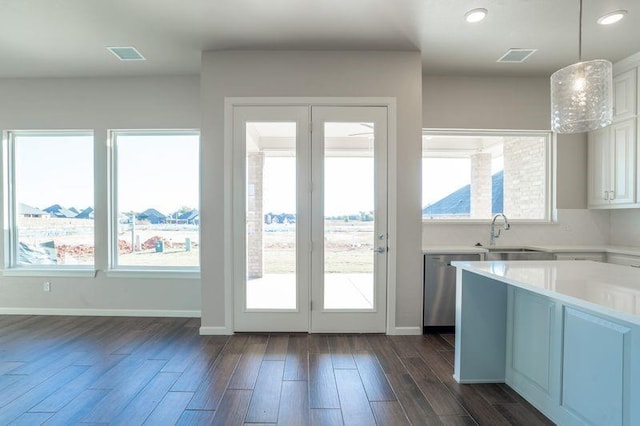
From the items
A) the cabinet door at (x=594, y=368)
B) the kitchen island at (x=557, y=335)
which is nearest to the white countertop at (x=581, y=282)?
the kitchen island at (x=557, y=335)

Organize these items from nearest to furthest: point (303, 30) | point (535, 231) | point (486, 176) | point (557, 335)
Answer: point (557, 335), point (303, 30), point (535, 231), point (486, 176)

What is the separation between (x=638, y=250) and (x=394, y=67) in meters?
3.30

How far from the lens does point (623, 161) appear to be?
367 cm

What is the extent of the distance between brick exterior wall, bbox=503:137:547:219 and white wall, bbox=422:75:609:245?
0.58 feet

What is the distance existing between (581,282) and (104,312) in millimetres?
4887

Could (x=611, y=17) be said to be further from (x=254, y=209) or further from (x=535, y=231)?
(x=254, y=209)

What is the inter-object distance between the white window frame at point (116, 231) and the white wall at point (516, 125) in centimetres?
313

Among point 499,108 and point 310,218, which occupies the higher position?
point 499,108

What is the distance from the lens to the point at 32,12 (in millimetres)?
2811

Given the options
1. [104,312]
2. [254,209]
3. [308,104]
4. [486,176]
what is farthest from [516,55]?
[104,312]

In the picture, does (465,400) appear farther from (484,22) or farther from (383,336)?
(484,22)

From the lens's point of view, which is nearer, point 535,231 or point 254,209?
point 254,209

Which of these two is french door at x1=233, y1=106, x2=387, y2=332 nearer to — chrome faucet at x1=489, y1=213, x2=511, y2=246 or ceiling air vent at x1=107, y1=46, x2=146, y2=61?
ceiling air vent at x1=107, y1=46, x2=146, y2=61

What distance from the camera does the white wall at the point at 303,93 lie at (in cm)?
345
